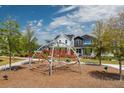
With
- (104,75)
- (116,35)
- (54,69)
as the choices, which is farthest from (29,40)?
(116,35)

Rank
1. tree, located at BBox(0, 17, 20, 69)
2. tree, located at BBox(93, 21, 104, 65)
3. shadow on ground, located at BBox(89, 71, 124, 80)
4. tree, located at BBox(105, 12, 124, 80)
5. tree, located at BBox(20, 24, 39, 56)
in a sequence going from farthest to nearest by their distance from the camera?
tree, located at BBox(20, 24, 39, 56), tree, located at BBox(93, 21, 104, 65), tree, located at BBox(0, 17, 20, 69), shadow on ground, located at BBox(89, 71, 124, 80), tree, located at BBox(105, 12, 124, 80)

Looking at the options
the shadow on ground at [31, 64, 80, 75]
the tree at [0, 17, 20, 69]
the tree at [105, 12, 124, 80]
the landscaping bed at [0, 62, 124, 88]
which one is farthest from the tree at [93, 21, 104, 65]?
the tree at [0, 17, 20, 69]

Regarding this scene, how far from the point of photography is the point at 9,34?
2253 cm

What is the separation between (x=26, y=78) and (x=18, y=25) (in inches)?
201

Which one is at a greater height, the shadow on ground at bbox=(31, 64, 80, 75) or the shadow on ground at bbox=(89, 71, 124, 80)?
the shadow on ground at bbox=(31, 64, 80, 75)

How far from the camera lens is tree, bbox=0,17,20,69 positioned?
22.4 metres

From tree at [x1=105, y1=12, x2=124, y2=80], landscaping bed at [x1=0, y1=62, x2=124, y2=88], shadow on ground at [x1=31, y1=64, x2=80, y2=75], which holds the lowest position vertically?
landscaping bed at [x1=0, y1=62, x2=124, y2=88]

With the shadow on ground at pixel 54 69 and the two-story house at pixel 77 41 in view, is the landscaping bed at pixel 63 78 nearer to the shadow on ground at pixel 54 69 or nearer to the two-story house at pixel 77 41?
the shadow on ground at pixel 54 69

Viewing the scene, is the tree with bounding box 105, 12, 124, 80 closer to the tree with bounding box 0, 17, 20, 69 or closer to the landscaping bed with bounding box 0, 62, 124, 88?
the landscaping bed with bounding box 0, 62, 124, 88

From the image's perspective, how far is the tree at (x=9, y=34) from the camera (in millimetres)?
22375

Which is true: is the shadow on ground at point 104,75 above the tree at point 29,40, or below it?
below

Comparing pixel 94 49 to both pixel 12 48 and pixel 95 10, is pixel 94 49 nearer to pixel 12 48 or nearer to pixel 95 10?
pixel 95 10

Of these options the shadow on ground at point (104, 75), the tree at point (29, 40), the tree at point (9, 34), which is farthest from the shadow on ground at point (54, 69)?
the tree at point (29, 40)

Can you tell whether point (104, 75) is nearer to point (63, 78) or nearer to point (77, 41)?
point (63, 78)
